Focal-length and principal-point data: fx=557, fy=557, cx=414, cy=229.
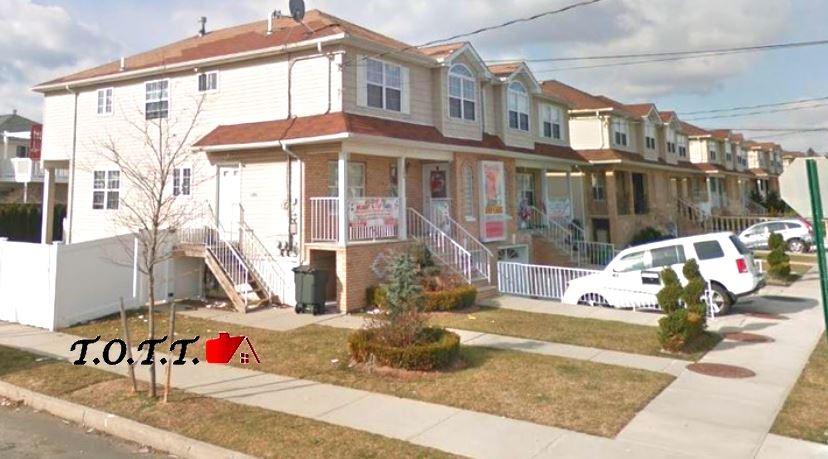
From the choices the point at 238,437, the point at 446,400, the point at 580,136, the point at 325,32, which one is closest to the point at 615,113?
the point at 580,136

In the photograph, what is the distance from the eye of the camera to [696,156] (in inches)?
1769

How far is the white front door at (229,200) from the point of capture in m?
16.3

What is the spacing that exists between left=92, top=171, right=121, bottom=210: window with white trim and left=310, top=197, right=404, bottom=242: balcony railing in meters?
9.02

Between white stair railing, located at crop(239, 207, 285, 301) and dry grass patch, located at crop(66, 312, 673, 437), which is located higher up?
white stair railing, located at crop(239, 207, 285, 301)

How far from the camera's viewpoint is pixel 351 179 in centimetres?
1614

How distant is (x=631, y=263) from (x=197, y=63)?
46.8 feet

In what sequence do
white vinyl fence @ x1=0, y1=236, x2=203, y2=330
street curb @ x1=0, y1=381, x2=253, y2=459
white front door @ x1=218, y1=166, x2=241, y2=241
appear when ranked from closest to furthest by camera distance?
street curb @ x1=0, y1=381, x2=253, y2=459, white vinyl fence @ x1=0, y1=236, x2=203, y2=330, white front door @ x1=218, y1=166, x2=241, y2=241

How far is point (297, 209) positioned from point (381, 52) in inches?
202

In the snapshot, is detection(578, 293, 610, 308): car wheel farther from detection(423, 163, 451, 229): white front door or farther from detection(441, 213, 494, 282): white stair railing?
detection(423, 163, 451, 229): white front door

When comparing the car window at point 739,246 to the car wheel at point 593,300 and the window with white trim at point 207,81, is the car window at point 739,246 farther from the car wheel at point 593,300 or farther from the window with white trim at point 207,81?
the window with white trim at point 207,81

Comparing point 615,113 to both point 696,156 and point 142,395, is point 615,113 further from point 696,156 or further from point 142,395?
point 142,395

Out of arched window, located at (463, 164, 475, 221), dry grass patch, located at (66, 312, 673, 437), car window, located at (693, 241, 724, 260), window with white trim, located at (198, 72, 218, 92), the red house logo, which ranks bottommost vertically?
dry grass patch, located at (66, 312, 673, 437)

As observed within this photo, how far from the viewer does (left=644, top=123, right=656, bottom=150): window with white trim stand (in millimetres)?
32469

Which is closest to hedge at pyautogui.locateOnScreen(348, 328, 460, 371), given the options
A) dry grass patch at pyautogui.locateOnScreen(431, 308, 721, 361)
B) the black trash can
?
dry grass patch at pyautogui.locateOnScreen(431, 308, 721, 361)
